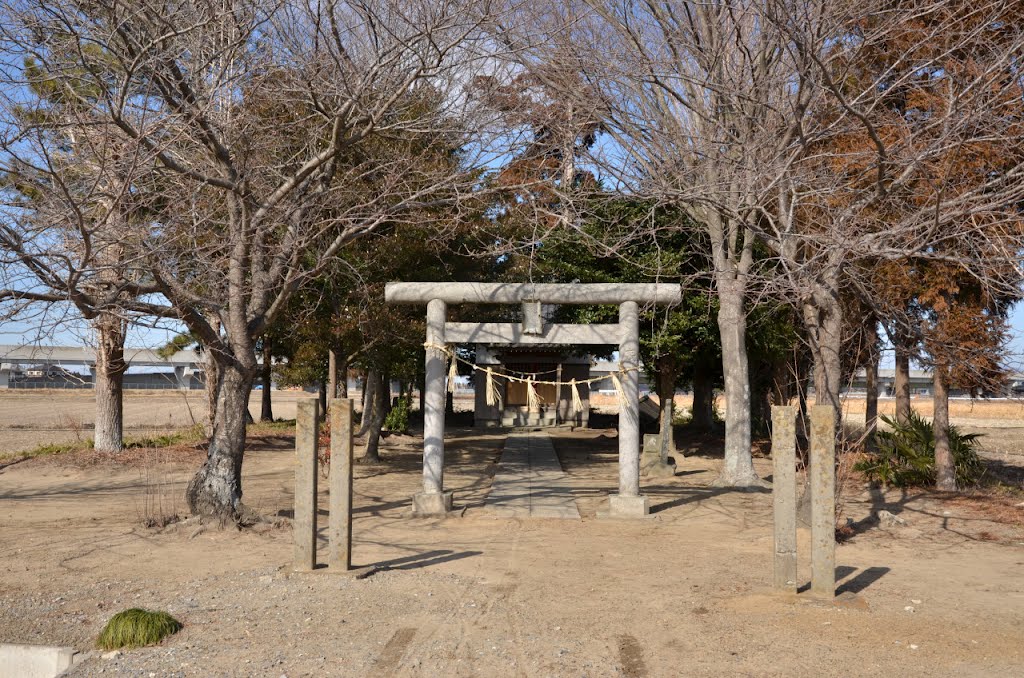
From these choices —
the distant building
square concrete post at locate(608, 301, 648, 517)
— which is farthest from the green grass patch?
the distant building

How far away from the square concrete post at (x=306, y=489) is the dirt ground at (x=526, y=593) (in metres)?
0.24

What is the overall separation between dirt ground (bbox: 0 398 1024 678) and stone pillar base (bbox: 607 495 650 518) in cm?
23

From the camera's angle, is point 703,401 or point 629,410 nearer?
point 629,410

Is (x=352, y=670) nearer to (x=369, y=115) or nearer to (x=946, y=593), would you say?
(x=946, y=593)

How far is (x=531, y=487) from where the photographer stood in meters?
14.3

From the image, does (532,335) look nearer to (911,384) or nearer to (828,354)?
(828,354)

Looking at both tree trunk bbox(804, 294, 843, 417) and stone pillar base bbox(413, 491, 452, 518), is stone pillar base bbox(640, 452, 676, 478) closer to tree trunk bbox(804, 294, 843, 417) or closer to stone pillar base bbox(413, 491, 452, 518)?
tree trunk bbox(804, 294, 843, 417)

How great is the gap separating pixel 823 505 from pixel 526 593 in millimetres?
2647

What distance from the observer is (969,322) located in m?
12.9

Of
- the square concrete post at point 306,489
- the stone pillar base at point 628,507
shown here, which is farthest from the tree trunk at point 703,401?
the square concrete post at point 306,489

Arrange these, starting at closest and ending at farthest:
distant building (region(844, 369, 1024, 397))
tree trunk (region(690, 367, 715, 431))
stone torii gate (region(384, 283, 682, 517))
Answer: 1. stone torii gate (region(384, 283, 682, 517))
2. distant building (region(844, 369, 1024, 397))
3. tree trunk (region(690, 367, 715, 431))

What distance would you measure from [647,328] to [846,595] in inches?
478

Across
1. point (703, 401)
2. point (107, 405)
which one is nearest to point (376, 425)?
point (107, 405)

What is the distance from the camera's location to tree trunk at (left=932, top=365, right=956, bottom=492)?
13.3m
